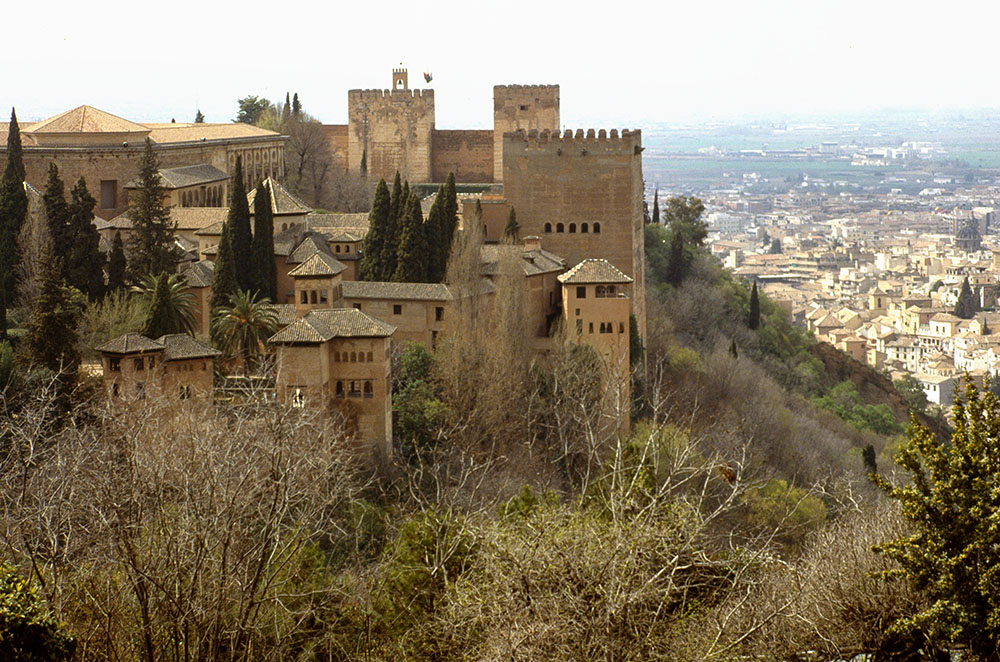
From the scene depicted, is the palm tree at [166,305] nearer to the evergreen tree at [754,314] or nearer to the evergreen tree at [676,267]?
the evergreen tree at [676,267]

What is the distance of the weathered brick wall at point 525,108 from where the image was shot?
46469mm

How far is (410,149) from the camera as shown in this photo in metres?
48.3

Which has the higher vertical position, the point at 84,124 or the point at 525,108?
the point at 525,108

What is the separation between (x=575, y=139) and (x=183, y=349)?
41.2ft

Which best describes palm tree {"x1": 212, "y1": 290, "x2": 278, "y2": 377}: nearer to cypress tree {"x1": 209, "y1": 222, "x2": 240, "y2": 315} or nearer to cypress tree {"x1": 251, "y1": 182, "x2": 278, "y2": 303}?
cypress tree {"x1": 209, "y1": 222, "x2": 240, "y2": 315}

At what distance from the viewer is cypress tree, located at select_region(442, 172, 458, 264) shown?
31359 millimetres

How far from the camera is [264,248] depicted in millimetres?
29516

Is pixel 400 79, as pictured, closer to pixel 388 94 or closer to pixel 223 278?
pixel 388 94

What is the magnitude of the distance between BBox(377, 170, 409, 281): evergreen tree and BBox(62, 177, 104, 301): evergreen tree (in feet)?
17.9

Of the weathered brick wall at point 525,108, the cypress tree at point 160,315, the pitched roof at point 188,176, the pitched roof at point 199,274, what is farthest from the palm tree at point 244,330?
the weathered brick wall at point 525,108

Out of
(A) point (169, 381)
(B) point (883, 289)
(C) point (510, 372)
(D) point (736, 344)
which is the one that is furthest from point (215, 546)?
(B) point (883, 289)

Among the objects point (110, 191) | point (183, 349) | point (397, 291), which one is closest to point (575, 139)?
point (397, 291)

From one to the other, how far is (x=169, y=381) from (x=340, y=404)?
2.85m

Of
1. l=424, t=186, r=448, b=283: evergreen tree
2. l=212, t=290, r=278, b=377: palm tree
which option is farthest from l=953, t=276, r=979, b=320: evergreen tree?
l=212, t=290, r=278, b=377: palm tree
